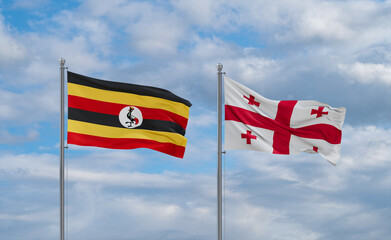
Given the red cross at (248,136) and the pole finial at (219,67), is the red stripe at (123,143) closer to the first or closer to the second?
the red cross at (248,136)

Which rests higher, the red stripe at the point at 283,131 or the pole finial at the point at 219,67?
the pole finial at the point at 219,67

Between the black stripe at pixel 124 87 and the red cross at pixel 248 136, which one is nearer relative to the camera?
the black stripe at pixel 124 87

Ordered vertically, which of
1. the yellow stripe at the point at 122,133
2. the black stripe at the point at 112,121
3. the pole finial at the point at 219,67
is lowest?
the yellow stripe at the point at 122,133

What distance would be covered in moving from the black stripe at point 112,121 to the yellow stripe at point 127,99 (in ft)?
1.63

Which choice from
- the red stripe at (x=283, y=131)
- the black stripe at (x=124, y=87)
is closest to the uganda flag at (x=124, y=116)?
the black stripe at (x=124, y=87)

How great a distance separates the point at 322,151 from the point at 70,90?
30.4 ft

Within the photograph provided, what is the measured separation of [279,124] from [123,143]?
222 inches

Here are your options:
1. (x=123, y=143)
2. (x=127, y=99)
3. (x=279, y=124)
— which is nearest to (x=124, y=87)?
(x=127, y=99)

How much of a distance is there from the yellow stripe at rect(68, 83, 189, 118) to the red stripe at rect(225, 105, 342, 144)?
1.73 meters

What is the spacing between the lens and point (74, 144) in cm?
1900

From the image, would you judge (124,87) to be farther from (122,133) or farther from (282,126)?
(282,126)

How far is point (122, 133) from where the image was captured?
19625mm

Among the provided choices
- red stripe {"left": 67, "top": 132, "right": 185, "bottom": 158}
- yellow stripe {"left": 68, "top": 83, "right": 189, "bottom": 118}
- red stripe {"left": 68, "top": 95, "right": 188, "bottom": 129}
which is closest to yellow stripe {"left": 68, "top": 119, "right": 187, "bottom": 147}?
red stripe {"left": 67, "top": 132, "right": 185, "bottom": 158}

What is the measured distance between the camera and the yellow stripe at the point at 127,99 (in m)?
19.3
